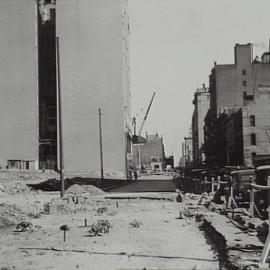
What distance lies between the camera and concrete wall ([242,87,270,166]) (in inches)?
2709

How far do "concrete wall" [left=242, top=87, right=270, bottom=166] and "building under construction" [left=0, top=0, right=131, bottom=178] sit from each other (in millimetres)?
24509

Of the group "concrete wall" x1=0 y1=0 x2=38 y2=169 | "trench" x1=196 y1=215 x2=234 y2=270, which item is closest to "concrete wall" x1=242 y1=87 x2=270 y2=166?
"concrete wall" x1=0 y1=0 x2=38 y2=169

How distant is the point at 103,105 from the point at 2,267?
7686 cm

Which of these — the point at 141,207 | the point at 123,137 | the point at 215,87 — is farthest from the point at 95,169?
the point at 141,207

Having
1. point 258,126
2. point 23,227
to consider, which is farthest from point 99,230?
point 258,126

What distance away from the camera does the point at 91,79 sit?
289 ft

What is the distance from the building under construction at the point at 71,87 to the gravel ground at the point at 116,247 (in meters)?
65.5

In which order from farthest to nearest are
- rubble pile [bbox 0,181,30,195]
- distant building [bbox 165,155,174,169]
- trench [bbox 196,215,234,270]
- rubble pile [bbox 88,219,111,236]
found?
distant building [bbox 165,155,174,169] → rubble pile [bbox 0,181,30,195] → rubble pile [bbox 88,219,111,236] → trench [bbox 196,215,234,270]

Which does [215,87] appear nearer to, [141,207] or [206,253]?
[141,207]

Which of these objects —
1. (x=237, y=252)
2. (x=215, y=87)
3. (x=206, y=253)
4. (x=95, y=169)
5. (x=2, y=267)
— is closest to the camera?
(x=237, y=252)

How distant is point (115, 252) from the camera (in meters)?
12.6

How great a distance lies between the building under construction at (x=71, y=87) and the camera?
86938mm

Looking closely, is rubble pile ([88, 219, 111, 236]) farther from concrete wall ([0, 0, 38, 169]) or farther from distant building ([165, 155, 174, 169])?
distant building ([165, 155, 174, 169])

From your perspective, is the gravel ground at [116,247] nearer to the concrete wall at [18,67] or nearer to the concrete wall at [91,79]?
the concrete wall at [91,79]
